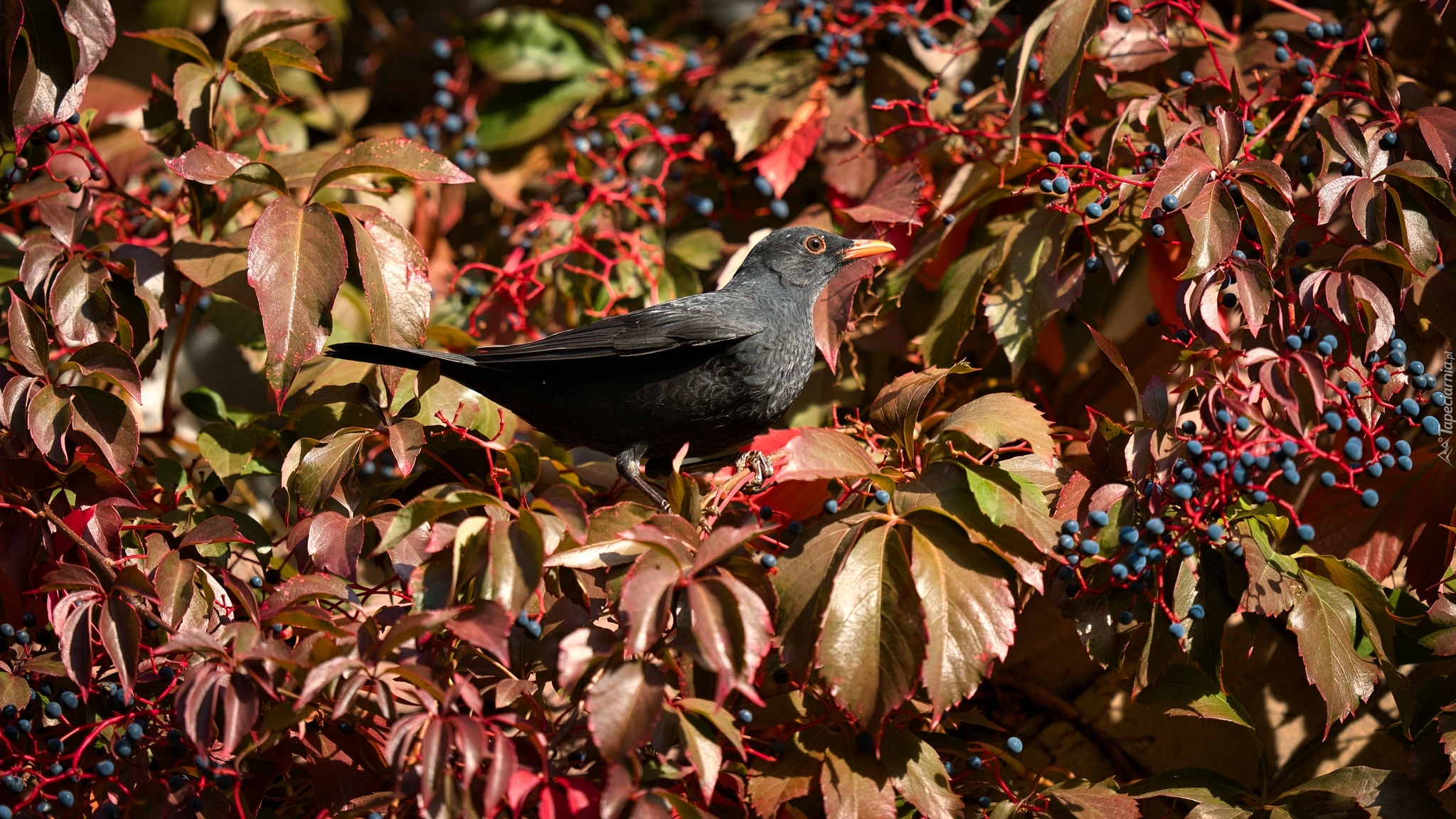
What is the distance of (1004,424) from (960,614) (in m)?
0.43

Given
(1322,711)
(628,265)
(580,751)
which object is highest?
(628,265)

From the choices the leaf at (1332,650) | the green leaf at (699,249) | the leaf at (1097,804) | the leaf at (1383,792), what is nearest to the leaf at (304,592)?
the leaf at (1097,804)

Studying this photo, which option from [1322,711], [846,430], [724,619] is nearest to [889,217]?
[846,430]

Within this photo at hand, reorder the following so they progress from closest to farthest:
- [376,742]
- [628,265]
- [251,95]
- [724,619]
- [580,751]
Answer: [724,619] → [580,751] → [376,742] → [628,265] → [251,95]

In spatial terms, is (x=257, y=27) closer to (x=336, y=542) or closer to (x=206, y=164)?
(x=206, y=164)

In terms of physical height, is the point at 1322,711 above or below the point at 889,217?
below

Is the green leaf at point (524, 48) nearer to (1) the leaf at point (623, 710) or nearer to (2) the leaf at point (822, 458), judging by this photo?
(2) the leaf at point (822, 458)

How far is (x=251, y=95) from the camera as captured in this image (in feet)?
12.8

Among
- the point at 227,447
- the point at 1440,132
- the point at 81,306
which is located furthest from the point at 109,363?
the point at 1440,132

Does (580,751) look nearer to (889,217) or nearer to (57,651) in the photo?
(57,651)

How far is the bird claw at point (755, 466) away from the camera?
2525mm

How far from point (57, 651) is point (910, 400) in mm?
1870

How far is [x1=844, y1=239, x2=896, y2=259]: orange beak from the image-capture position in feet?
9.40

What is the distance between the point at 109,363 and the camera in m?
2.28
